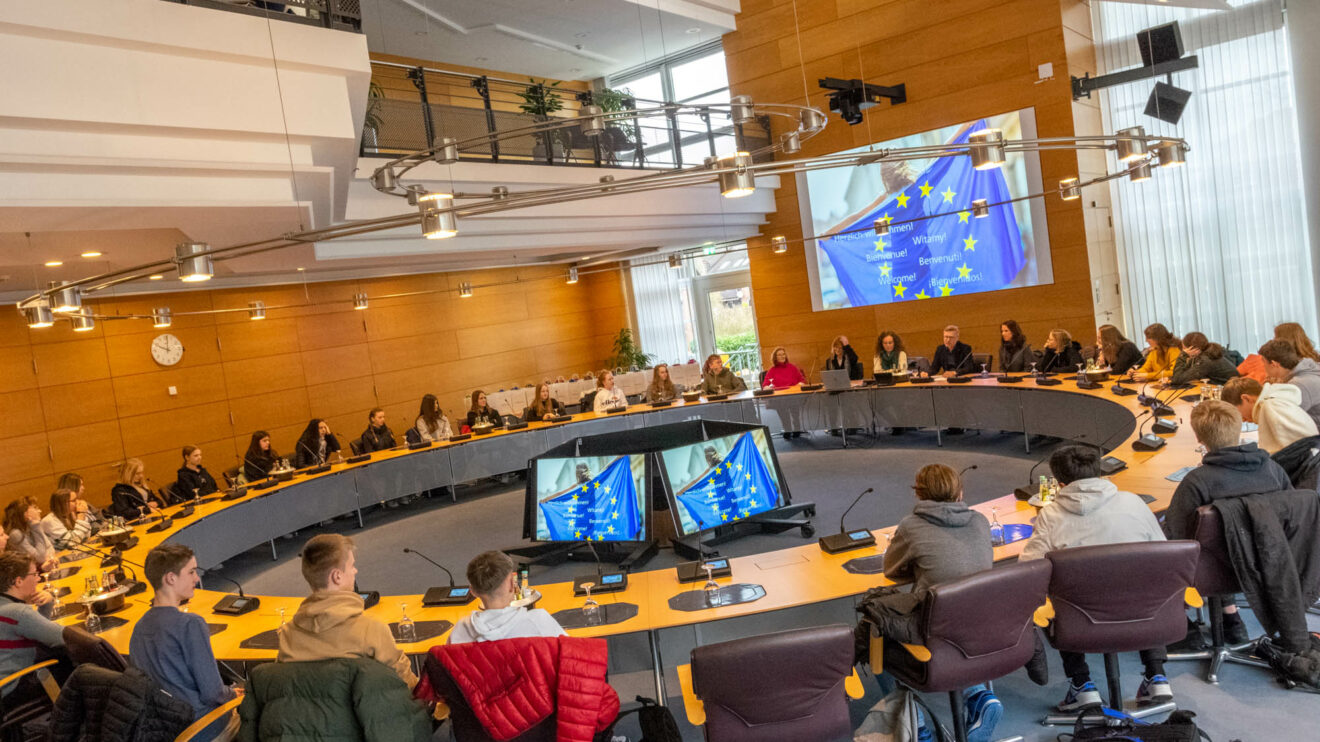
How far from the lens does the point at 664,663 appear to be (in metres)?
3.67

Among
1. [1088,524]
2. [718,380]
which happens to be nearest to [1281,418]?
[1088,524]

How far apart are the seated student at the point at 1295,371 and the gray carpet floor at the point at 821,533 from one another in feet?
4.35

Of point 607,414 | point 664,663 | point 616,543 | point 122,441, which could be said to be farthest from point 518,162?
point 664,663

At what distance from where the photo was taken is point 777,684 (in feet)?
8.90

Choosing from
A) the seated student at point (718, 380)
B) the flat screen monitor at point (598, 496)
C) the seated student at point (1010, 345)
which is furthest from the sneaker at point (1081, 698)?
the seated student at point (718, 380)

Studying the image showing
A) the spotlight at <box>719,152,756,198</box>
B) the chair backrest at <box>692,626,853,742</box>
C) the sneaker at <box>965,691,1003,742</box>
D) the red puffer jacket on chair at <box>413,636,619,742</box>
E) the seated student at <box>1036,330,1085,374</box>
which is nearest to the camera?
the chair backrest at <box>692,626,853,742</box>

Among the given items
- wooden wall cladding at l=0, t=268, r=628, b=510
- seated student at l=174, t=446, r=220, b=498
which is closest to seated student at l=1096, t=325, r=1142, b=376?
seated student at l=174, t=446, r=220, b=498

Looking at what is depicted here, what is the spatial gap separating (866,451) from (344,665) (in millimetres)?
7060

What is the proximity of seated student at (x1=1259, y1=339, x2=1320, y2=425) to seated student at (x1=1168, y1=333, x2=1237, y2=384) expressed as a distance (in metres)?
1.80

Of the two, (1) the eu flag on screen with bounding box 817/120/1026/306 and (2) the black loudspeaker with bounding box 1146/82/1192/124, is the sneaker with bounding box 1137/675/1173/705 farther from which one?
(2) the black loudspeaker with bounding box 1146/82/1192/124

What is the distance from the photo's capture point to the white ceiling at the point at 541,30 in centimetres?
1119

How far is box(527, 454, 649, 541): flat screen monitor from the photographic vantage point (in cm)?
587

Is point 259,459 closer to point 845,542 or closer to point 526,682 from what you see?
point 845,542

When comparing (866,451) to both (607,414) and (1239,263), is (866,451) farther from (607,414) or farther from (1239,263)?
(1239,263)
